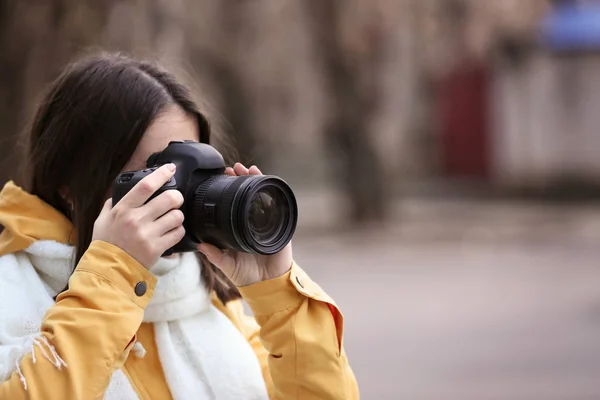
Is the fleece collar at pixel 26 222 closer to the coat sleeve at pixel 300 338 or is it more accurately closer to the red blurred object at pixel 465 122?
the coat sleeve at pixel 300 338

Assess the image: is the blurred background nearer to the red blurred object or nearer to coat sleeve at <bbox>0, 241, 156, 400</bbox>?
the red blurred object

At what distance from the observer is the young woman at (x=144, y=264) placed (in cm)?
127

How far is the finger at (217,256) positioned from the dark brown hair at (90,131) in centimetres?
17

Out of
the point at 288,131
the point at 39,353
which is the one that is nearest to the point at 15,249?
the point at 39,353

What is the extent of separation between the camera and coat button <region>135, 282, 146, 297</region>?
1262 millimetres

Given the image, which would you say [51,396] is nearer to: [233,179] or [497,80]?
[233,179]

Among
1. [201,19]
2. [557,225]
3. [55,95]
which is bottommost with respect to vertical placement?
[557,225]

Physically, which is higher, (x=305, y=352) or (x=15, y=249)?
(x=15, y=249)

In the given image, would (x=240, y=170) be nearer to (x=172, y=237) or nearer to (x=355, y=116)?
(x=172, y=237)

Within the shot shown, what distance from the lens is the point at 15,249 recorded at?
134cm

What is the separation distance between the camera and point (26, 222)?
1.35 m

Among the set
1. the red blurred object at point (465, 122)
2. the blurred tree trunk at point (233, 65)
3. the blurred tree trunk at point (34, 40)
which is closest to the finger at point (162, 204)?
the blurred tree trunk at point (34, 40)

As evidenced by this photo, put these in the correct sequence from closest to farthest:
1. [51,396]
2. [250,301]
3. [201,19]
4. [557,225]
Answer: [51,396] < [250,301] < [201,19] < [557,225]

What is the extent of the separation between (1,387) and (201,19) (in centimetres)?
642
